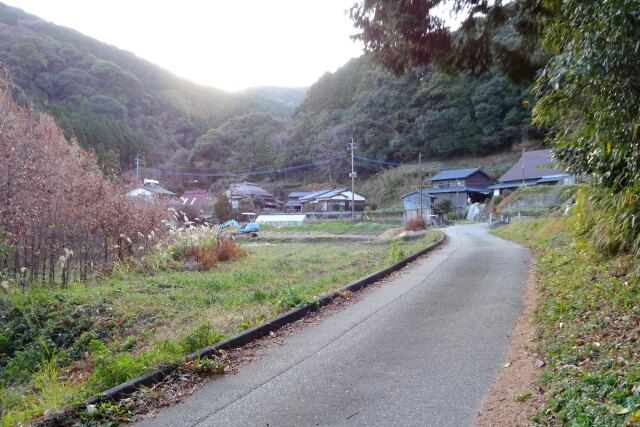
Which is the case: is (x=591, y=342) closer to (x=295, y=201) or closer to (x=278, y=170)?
(x=295, y=201)

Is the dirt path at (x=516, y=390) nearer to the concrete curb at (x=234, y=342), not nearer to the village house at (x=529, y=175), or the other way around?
the concrete curb at (x=234, y=342)

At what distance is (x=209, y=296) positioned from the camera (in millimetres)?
7766

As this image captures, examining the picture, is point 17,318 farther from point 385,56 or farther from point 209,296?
point 385,56

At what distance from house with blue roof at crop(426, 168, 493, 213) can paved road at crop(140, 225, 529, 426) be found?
138 feet

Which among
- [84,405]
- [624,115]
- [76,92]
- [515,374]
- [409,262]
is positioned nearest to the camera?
[84,405]

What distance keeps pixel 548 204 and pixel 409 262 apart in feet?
89.5

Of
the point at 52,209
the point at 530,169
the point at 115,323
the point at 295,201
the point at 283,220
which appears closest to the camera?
the point at 115,323

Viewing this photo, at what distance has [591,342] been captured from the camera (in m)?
3.90

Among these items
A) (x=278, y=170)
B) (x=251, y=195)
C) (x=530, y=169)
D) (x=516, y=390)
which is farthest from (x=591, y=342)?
(x=278, y=170)

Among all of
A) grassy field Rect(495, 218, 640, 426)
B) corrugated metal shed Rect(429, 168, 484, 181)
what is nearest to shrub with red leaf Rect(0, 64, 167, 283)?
grassy field Rect(495, 218, 640, 426)

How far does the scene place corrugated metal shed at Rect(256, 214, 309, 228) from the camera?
41.0 meters

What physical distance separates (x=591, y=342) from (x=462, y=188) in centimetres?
4543

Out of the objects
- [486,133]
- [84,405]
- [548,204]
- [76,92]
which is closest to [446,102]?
[486,133]

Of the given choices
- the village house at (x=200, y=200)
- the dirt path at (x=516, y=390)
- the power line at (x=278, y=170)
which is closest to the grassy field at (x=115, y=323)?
the dirt path at (x=516, y=390)
